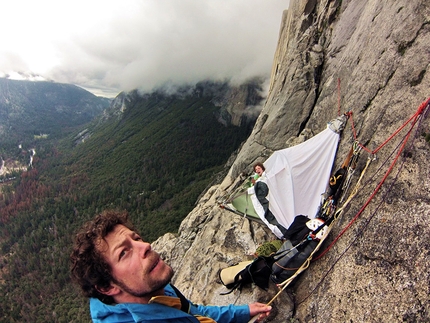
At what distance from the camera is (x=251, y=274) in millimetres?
5320

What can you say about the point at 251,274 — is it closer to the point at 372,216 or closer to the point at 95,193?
the point at 372,216

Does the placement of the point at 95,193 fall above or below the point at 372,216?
above

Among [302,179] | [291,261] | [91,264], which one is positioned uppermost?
[302,179]

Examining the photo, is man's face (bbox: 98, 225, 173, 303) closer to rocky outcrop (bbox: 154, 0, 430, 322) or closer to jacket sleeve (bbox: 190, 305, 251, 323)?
jacket sleeve (bbox: 190, 305, 251, 323)

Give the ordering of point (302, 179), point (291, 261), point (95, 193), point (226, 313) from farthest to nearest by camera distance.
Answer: point (95, 193)
point (302, 179)
point (291, 261)
point (226, 313)

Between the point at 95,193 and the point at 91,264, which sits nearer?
the point at 91,264

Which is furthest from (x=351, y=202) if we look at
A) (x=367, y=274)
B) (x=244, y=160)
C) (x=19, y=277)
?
(x=19, y=277)

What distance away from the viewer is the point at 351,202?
4.70m

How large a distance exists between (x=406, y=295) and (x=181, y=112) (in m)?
188

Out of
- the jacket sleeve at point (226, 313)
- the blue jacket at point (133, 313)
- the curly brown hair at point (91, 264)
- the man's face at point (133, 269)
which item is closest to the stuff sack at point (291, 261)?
the jacket sleeve at point (226, 313)

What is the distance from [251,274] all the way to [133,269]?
349cm

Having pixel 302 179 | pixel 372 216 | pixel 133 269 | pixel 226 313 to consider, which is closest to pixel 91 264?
pixel 133 269

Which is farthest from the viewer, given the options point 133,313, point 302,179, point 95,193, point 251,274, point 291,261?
point 95,193

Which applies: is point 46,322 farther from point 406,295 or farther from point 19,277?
point 406,295
